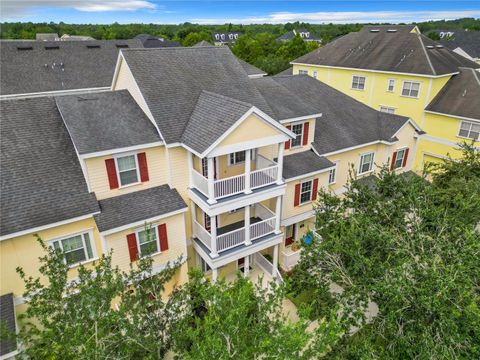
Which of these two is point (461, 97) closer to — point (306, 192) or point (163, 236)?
point (306, 192)

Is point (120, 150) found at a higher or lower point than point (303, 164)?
higher

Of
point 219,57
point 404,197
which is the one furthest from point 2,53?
point 404,197

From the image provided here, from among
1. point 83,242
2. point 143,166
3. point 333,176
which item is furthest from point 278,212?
point 83,242

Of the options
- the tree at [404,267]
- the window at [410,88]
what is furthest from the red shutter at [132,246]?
the window at [410,88]

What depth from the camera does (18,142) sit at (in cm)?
1514

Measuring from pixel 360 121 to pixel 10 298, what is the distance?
978 inches

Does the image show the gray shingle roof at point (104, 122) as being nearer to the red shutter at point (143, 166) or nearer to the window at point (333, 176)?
the red shutter at point (143, 166)

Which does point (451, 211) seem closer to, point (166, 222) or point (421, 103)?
point (166, 222)

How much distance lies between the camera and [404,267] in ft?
32.7

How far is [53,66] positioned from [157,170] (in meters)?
31.7

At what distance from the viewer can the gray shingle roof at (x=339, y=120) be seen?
23.3 meters

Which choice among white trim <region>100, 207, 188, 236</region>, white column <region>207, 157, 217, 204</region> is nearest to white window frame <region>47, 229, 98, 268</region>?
white trim <region>100, 207, 188, 236</region>

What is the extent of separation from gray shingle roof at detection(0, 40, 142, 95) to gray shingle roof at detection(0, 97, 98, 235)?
932 inches

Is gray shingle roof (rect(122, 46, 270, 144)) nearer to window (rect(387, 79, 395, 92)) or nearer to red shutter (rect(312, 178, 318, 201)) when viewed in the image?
red shutter (rect(312, 178, 318, 201))
